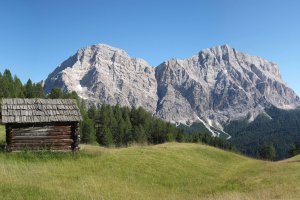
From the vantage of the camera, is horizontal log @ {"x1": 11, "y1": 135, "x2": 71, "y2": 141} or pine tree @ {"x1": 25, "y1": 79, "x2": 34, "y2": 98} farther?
pine tree @ {"x1": 25, "y1": 79, "x2": 34, "y2": 98}

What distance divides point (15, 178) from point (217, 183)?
1688cm

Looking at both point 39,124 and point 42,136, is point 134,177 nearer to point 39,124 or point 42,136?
point 42,136

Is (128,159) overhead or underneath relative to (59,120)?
underneath

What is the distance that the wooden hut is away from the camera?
3459cm

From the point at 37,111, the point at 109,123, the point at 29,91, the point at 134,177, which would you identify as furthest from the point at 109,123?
the point at 134,177

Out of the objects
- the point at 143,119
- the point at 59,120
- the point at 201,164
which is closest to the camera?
the point at 59,120

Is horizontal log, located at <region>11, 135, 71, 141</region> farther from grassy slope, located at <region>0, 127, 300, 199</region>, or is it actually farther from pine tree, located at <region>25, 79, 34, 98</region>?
pine tree, located at <region>25, 79, 34, 98</region>

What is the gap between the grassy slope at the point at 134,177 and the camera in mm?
20328

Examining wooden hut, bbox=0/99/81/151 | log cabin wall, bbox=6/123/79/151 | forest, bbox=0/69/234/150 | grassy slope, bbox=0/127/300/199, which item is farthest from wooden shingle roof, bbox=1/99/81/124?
forest, bbox=0/69/234/150

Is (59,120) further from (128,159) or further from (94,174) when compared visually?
(94,174)

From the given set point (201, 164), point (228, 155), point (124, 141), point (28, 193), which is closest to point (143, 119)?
point (124, 141)

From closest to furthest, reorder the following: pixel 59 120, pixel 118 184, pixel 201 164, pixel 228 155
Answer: pixel 118 184
pixel 59 120
pixel 201 164
pixel 228 155

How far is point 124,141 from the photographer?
112250 millimetres

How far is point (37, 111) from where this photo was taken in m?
36.0
